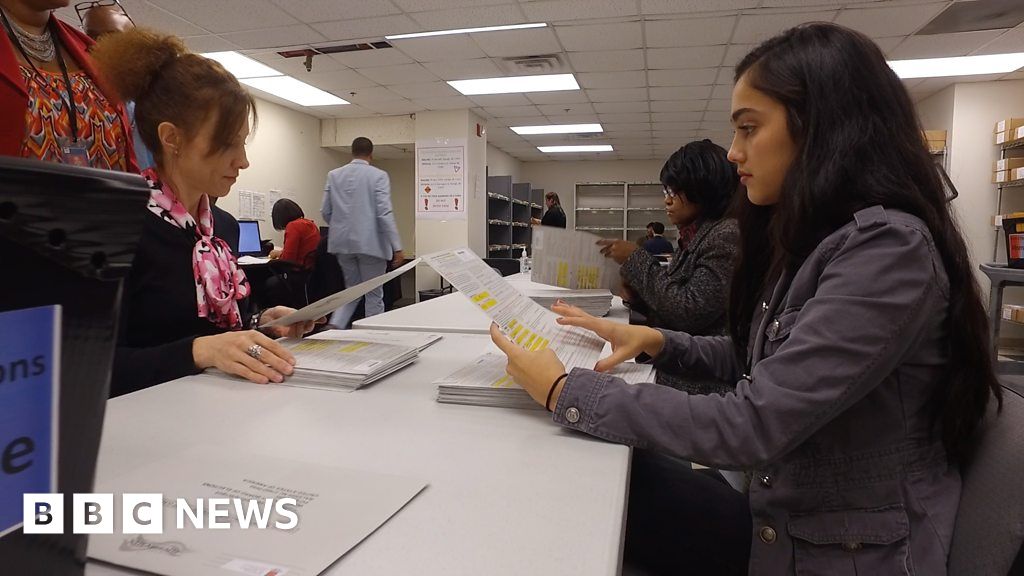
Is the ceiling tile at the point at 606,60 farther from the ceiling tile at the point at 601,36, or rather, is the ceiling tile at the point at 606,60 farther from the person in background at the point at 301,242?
the person in background at the point at 301,242

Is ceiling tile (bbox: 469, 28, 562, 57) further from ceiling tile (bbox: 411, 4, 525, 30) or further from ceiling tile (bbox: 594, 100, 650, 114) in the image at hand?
ceiling tile (bbox: 594, 100, 650, 114)

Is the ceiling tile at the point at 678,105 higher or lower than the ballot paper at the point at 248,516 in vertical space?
higher

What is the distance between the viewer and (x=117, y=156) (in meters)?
1.28

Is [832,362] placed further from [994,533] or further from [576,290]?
[576,290]

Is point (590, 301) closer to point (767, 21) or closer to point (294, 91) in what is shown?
point (767, 21)

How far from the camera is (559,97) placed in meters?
6.12

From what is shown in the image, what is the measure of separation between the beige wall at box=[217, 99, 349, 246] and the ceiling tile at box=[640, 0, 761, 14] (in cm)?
399

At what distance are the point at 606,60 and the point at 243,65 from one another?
3164 mm

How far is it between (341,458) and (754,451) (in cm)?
47

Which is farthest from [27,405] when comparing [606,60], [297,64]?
[297,64]

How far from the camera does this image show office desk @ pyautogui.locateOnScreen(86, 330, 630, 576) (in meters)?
0.48

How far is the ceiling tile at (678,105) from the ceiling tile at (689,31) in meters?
1.88

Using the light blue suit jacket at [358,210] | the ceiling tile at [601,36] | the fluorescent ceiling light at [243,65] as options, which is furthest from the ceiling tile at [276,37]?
the ceiling tile at [601,36]

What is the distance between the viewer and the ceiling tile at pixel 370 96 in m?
5.94
